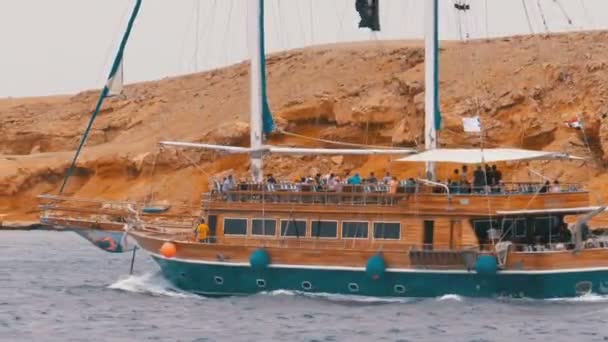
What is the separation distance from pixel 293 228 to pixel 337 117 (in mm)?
48683

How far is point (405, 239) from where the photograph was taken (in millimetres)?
42219

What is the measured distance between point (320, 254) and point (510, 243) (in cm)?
508

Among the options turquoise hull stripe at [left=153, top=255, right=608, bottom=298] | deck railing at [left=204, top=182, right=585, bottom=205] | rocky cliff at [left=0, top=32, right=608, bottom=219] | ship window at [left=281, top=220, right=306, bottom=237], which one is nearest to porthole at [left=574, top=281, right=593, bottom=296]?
turquoise hull stripe at [left=153, top=255, right=608, bottom=298]

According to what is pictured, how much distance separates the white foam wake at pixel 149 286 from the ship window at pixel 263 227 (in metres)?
2.61

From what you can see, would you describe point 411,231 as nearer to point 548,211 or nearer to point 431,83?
point 548,211

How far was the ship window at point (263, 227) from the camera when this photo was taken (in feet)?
143

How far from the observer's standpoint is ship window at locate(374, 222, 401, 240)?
139 ft

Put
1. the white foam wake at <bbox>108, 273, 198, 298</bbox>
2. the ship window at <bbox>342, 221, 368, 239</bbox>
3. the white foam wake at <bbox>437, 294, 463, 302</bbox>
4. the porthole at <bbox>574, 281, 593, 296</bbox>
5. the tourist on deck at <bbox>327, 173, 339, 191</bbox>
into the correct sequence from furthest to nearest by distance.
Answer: the white foam wake at <bbox>108, 273, 198, 298</bbox>, the tourist on deck at <bbox>327, 173, 339, 191</bbox>, the ship window at <bbox>342, 221, 368, 239</bbox>, the white foam wake at <bbox>437, 294, 463, 302</bbox>, the porthole at <bbox>574, 281, 593, 296</bbox>

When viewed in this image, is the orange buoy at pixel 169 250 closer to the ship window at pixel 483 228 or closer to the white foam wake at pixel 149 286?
the white foam wake at pixel 149 286

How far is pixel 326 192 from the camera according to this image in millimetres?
42969

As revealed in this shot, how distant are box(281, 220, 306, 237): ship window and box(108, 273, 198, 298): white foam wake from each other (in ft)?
10.8

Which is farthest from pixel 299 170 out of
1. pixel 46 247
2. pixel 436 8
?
pixel 436 8

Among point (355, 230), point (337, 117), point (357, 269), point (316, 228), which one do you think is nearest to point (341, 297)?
point (357, 269)

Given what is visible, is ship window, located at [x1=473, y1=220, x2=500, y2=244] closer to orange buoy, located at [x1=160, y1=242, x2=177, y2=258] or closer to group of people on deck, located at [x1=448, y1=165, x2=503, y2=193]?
group of people on deck, located at [x1=448, y1=165, x2=503, y2=193]
